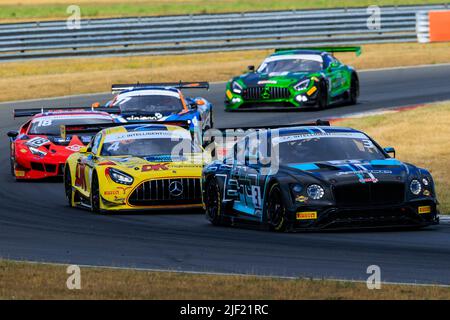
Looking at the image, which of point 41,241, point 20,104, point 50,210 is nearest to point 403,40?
point 20,104

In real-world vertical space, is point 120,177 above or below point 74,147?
above

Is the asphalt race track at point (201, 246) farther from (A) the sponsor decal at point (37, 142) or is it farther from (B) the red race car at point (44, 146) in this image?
(A) the sponsor decal at point (37, 142)

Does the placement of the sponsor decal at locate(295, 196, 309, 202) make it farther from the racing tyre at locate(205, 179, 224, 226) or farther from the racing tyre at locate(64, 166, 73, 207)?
the racing tyre at locate(64, 166, 73, 207)

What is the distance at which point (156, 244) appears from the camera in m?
13.8

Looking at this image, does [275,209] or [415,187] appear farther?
[275,209]

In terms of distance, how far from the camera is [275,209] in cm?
1445

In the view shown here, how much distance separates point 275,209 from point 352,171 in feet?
3.22

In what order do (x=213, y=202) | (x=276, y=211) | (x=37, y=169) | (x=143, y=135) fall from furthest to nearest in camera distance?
1. (x=37, y=169)
2. (x=143, y=135)
3. (x=213, y=202)
4. (x=276, y=211)

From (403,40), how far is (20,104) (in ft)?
52.0

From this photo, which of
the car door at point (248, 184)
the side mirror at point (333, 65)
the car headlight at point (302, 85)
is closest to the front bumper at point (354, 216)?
the car door at point (248, 184)

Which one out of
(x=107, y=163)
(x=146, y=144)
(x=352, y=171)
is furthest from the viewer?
(x=146, y=144)

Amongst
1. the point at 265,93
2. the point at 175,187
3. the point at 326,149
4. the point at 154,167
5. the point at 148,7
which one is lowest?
the point at 148,7

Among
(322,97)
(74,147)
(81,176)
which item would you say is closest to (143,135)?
(81,176)

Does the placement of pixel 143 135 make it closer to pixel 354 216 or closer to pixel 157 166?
pixel 157 166
